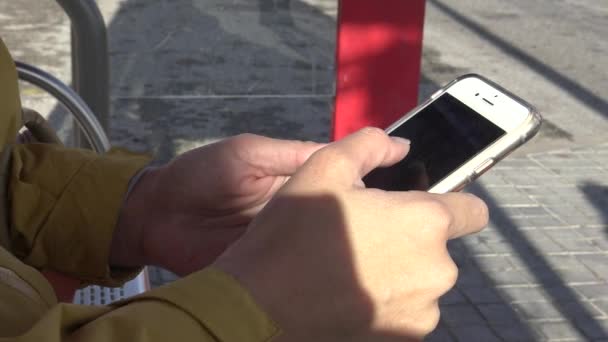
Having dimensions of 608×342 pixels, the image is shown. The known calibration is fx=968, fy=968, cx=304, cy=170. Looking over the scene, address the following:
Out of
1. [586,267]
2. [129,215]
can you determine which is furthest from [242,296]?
[586,267]

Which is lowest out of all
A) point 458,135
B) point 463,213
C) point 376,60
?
point 376,60

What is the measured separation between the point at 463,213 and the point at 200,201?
50 cm

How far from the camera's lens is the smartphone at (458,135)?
4.51 feet

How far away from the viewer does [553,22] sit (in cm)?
882

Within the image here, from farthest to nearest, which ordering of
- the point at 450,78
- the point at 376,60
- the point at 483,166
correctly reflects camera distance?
the point at 450,78 < the point at 376,60 < the point at 483,166

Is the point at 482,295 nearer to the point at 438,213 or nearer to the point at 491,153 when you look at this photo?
the point at 491,153

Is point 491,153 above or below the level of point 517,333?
above

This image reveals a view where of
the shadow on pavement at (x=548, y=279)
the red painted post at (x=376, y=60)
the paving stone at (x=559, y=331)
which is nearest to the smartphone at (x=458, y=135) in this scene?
the red painted post at (x=376, y=60)

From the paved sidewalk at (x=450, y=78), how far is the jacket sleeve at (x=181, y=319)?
8.64 feet

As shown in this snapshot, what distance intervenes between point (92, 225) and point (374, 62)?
1.98 meters

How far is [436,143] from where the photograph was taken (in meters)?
1.48

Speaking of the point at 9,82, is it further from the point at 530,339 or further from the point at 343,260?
the point at 530,339

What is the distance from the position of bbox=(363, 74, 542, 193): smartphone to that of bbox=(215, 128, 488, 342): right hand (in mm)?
342

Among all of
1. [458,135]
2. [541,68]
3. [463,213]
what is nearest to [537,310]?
[458,135]
